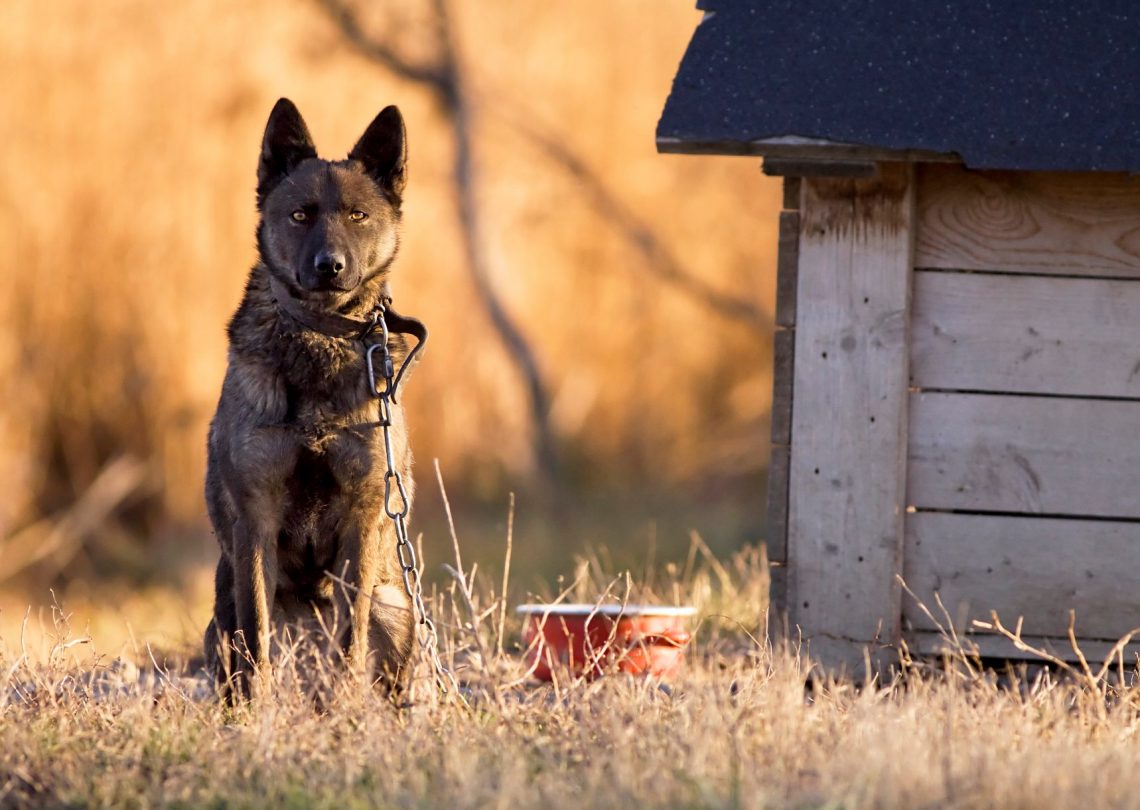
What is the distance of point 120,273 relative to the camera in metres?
10.8

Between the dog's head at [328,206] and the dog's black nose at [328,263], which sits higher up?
the dog's head at [328,206]

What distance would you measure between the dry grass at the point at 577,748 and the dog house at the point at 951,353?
782mm

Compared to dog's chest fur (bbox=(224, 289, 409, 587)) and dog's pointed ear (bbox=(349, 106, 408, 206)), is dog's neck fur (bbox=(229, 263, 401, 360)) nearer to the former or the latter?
dog's chest fur (bbox=(224, 289, 409, 587))

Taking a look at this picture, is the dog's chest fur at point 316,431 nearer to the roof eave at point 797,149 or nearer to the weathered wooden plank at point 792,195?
the roof eave at point 797,149

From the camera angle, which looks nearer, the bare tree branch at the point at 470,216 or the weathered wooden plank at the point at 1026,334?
the weathered wooden plank at the point at 1026,334

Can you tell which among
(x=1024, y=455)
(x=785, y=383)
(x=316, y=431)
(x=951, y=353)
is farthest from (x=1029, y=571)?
(x=316, y=431)

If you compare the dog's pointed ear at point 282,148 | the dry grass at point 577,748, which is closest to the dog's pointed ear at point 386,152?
the dog's pointed ear at point 282,148

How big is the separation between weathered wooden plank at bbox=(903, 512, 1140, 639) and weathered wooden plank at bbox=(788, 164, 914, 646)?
12 cm

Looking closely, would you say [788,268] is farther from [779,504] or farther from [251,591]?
[251,591]

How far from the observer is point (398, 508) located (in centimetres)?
422

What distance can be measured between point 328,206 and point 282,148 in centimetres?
29

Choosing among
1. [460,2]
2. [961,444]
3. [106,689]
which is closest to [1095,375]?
[961,444]

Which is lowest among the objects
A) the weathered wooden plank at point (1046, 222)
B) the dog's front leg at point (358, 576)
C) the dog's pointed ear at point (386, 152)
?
the dog's front leg at point (358, 576)

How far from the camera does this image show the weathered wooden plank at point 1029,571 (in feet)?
15.1
